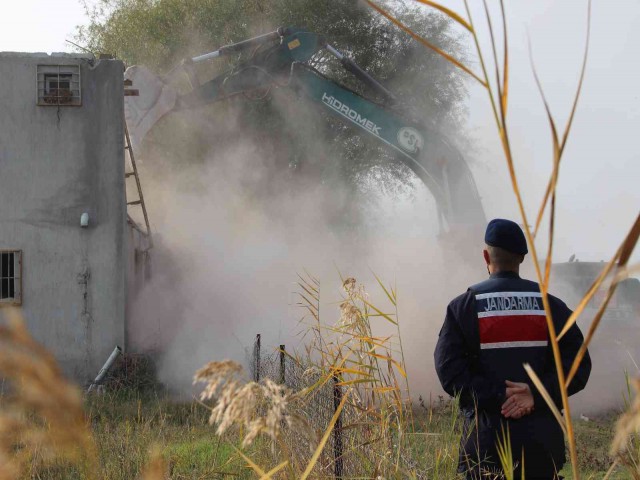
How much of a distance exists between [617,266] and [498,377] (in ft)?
9.77

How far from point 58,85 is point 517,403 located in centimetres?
1369

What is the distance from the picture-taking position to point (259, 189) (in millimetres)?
26359

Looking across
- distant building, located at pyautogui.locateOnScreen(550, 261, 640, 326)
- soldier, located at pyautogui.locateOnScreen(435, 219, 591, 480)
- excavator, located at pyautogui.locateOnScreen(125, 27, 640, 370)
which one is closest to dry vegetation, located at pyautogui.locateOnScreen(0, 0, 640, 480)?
soldier, located at pyautogui.locateOnScreen(435, 219, 591, 480)

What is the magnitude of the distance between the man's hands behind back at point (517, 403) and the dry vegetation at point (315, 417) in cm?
29

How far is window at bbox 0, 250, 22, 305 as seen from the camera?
50.3ft

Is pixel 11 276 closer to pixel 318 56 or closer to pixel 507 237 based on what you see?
pixel 507 237

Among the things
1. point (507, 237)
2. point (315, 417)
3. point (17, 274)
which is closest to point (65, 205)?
point (17, 274)

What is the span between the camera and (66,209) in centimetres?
1567

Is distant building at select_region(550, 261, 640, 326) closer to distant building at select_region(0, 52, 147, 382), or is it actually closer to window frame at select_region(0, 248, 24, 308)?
distant building at select_region(0, 52, 147, 382)

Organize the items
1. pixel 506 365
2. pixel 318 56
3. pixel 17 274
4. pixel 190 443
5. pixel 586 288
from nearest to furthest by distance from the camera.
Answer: pixel 506 365 → pixel 190 443 → pixel 17 274 → pixel 586 288 → pixel 318 56

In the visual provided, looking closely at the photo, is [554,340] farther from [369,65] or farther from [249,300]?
[369,65]

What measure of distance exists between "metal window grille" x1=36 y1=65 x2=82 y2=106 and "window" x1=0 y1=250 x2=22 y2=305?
8.88ft

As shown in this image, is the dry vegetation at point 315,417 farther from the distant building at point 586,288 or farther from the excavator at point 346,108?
the distant building at point 586,288

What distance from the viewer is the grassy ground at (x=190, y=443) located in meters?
4.59
